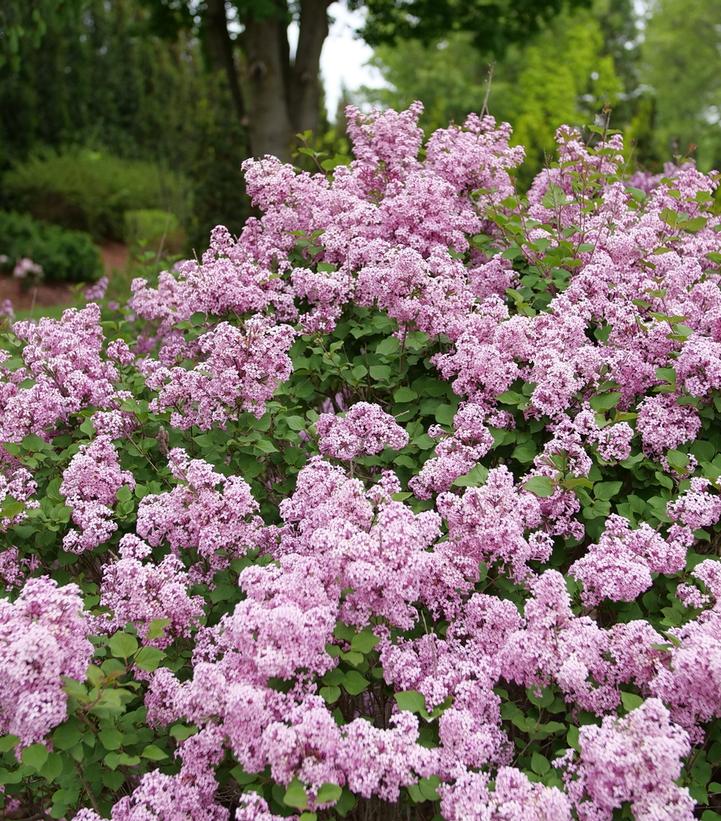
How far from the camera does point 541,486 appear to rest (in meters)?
2.86

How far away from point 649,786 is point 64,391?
9.43 ft

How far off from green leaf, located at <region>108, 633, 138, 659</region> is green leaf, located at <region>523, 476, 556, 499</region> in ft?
4.60

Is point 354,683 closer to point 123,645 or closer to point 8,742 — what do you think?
point 123,645

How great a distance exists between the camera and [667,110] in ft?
141

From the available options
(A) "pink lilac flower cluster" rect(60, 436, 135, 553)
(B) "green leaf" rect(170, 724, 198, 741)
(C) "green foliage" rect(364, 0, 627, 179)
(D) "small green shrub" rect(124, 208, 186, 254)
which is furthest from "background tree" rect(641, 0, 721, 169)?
(B) "green leaf" rect(170, 724, 198, 741)

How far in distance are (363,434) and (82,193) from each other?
23.5 metres

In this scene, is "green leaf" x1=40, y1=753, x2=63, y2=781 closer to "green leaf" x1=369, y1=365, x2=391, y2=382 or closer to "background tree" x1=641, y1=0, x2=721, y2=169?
"green leaf" x1=369, y1=365, x2=391, y2=382

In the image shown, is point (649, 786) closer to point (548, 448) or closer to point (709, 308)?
point (548, 448)

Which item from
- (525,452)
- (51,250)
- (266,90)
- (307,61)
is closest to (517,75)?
→ (51,250)

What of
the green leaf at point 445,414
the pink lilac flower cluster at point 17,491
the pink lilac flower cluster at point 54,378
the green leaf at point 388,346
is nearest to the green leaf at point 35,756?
the pink lilac flower cluster at point 17,491

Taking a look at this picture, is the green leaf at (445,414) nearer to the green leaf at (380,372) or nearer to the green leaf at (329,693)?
the green leaf at (380,372)

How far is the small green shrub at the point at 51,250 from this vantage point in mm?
18453

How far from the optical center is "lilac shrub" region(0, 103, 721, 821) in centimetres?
229

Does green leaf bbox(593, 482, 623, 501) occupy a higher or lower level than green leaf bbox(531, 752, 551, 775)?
higher
